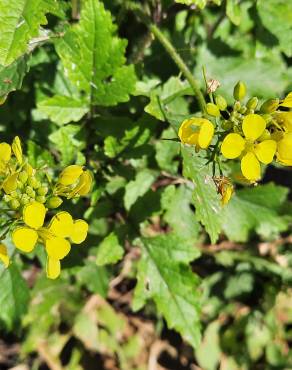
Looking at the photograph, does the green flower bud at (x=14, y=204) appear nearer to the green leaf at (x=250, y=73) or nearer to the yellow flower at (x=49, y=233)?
the yellow flower at (x=49, y=233)

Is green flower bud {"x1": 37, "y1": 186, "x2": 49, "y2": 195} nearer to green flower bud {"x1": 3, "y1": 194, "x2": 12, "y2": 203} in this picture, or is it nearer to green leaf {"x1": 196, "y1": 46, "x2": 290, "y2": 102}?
green flower bud {"x1": 3, "y1": 194, "x2": 12, "y2": 203}

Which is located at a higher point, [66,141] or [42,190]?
[42,190]

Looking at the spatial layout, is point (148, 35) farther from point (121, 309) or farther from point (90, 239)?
point (121, 309)

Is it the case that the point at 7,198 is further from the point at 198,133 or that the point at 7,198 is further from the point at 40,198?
the point at 198,133

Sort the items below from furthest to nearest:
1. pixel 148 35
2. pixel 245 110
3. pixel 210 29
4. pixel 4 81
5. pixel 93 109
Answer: pixel 210 29
pixel 148 35
pixel 93 109
pixel 4 81
pixel 245 110

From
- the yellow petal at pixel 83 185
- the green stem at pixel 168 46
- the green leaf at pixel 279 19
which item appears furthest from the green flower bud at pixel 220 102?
the green leaf at pixel 279 19

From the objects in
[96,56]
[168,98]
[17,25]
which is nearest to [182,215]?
[168,98]

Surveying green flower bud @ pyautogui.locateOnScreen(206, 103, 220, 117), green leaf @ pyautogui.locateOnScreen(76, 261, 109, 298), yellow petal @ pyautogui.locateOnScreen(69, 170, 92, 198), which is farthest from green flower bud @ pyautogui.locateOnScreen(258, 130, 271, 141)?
green leaf @ pyautogui.locateOnScreen(76, 261, 109, 298)

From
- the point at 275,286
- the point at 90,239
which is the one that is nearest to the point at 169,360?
the point at 275,286
